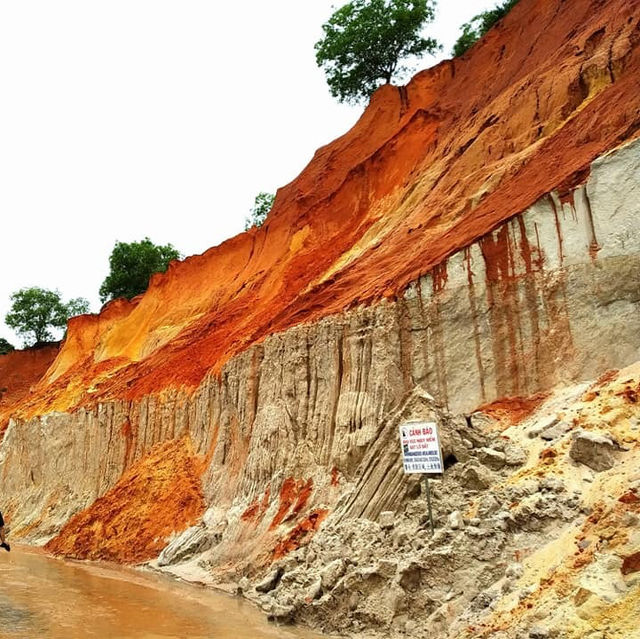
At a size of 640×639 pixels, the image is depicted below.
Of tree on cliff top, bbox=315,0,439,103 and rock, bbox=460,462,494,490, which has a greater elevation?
tree on cliff top, bbox=315,0,439,103

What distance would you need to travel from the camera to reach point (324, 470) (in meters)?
14.1

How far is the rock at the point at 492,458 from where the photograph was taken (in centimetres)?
941

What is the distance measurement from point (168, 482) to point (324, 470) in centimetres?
739

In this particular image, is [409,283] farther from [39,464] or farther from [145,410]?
[39,464]

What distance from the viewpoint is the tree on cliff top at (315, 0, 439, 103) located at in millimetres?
29609

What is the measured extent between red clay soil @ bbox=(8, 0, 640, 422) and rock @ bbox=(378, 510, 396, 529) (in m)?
5.16

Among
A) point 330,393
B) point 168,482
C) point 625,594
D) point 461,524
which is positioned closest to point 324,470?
point 330,393

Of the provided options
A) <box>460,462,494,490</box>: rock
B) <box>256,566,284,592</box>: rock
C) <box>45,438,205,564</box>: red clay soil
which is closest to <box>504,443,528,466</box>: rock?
<box>460,462,494,490</box>: rock

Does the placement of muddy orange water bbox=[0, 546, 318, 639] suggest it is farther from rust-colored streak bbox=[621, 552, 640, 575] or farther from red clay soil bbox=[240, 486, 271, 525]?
rust-colored streak bbox=[621, 552, 640, 575]

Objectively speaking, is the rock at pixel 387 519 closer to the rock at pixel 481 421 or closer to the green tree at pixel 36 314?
the rock at pixel 481 421

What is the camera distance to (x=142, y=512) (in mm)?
19047

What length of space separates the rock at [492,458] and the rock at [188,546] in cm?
814

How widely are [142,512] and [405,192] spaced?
488 inches

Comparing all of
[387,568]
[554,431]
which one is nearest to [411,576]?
[387,568]
